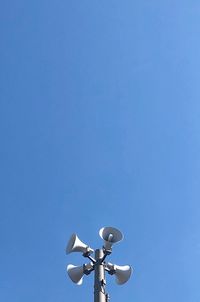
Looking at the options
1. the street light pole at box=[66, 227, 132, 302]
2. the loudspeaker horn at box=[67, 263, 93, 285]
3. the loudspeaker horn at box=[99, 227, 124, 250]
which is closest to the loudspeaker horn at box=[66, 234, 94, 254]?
the street light pole at box=[66, 227, 132, 302]

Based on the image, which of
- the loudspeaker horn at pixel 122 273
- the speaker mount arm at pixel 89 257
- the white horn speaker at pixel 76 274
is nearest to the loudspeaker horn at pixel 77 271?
the white horn speaker at pixel 76 274

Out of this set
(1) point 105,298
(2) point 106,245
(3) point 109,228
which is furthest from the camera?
(3) point 109,228

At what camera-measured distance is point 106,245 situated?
32.2 ft

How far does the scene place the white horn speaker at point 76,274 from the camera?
9491 mm

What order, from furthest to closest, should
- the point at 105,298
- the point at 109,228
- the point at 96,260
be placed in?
the point at 109,228
the point at 96,260
the point at 105,298

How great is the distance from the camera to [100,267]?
29.0ft

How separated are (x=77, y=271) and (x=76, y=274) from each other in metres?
0.08

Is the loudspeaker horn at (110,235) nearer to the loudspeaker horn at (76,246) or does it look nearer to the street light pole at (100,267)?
the street light pole at (100,267)

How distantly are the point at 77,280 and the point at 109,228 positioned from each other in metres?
1.54

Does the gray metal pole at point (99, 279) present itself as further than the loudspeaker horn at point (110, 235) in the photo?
No

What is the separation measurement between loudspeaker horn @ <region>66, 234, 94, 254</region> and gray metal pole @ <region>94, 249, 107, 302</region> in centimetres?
48

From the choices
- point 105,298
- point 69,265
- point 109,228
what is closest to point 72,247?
point 69,265

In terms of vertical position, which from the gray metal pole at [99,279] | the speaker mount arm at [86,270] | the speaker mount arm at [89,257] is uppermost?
the speaker mount arm at [89,257]

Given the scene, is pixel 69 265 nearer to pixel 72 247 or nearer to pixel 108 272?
pixel 72 247
